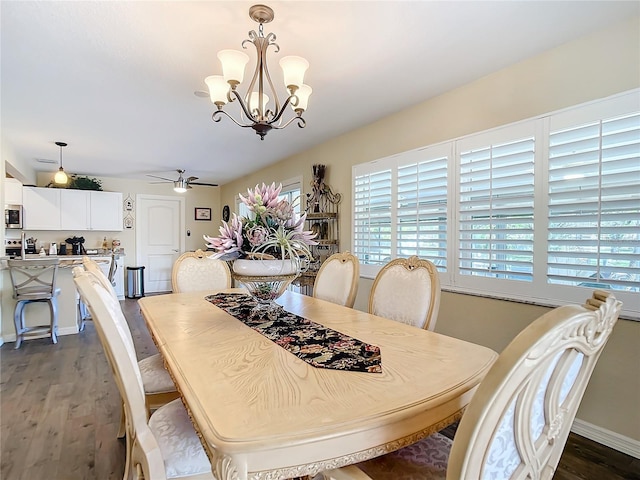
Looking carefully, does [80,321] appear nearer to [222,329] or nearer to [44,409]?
[44,409]

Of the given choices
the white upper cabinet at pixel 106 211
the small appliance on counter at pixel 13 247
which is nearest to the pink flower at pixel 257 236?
the small appliance on counter at pixel 13 247

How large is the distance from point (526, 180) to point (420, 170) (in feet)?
2.98

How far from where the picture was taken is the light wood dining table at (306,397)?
2.46ft

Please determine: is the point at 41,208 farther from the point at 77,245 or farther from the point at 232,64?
the point at 232,64

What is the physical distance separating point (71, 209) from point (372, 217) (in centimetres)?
574

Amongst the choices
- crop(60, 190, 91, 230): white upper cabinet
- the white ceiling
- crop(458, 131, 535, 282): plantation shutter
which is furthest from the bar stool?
crop(458, 131, 535, 282): plantation shutter

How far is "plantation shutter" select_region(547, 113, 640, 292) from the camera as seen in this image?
6.07 feet

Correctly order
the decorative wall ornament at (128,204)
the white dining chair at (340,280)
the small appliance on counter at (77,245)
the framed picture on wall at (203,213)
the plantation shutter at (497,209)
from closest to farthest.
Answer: the plantation shutter at (497,209)
the white dining chair at (340,280)
the small appliance on counter at (77,245)
the decorative wall ornament at (128,204)
the framed picture on wall at (203,213)

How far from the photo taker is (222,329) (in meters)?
1.64

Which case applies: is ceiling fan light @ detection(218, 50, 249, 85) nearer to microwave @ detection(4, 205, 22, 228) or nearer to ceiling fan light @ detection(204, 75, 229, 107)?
ceiling fan light @ detection(204, 75, 229, 107)

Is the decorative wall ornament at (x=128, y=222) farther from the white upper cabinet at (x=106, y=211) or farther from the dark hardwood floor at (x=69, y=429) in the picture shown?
the dark hardwood floor at (x=69, y=429)

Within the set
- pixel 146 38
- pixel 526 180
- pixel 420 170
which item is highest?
pixel 146 38

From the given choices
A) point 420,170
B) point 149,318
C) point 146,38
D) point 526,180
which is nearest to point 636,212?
point 526,180

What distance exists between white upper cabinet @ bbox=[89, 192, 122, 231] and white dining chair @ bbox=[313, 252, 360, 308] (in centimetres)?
556
